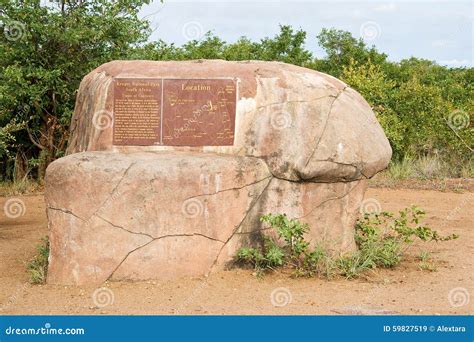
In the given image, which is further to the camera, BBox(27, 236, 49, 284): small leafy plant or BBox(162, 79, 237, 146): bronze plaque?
BBox(162, 79, 237, 146): bronze plaque

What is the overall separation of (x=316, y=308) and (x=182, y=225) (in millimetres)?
1575

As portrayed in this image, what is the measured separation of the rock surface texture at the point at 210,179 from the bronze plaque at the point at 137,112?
9 centimetres

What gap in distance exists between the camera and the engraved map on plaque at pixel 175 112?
7402 millimetres

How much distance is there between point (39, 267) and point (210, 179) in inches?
77.5

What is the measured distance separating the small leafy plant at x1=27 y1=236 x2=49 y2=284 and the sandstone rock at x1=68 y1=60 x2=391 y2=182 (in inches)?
47.6

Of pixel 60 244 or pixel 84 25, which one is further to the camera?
pixel 84 25

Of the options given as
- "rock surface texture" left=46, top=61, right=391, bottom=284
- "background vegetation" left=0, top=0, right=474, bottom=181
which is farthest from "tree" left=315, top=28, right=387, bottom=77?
"rock surface texture" left=46, top=61, right=391, bottom=284

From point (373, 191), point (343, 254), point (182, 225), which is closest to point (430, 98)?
point (373, 191)

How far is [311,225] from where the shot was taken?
745 cm

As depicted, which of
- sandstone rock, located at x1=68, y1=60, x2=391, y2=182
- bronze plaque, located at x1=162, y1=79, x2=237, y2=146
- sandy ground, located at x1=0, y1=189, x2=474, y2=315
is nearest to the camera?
sandy ground, located at x1=0, y1=189, x2=474, y2=315

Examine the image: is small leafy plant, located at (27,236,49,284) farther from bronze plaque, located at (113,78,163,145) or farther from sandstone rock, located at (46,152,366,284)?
bronze plaque, located at (113,78,163,145)

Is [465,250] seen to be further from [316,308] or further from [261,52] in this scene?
[261,52]

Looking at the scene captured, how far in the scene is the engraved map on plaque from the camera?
7.40m

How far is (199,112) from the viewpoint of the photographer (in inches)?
293
